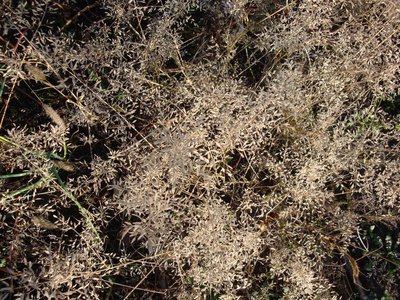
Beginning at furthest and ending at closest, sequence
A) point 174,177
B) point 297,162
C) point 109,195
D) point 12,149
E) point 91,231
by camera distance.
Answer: point 109,195
point 297,162
point 91,231
point 12,149
point 174,177

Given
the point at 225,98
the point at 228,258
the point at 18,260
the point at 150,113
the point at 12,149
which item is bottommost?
the point at 18,260

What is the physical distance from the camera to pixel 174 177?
171 centimetres

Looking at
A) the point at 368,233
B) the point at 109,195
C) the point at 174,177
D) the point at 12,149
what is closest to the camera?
the point at 174,177

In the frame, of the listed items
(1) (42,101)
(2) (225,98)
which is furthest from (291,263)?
(1) (42,101)

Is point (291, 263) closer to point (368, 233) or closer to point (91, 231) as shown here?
point (368, 233)

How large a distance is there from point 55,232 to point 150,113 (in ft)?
3.47

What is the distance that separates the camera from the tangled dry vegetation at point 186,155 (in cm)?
189

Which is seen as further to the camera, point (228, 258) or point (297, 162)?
point (297, 162)

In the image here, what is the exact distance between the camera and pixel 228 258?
1924mm

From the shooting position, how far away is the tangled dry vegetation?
74.4 inches

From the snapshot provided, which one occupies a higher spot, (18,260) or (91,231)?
(91,231)

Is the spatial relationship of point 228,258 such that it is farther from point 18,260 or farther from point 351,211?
point 18,260

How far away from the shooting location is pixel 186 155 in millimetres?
1646

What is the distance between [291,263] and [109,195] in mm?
1362
